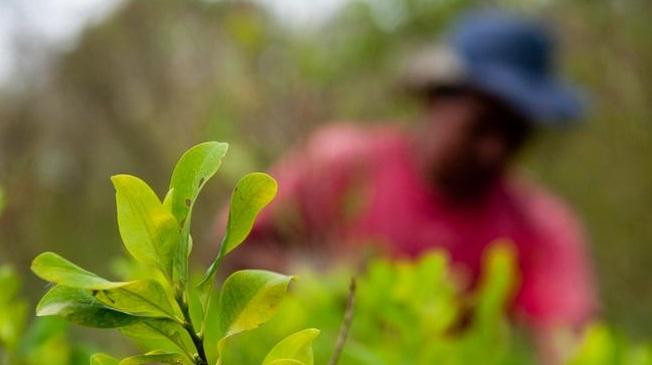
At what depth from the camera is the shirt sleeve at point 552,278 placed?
7.64 ft

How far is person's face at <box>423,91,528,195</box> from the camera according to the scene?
2.35 meters

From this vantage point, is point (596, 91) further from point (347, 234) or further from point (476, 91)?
point (347, 234)

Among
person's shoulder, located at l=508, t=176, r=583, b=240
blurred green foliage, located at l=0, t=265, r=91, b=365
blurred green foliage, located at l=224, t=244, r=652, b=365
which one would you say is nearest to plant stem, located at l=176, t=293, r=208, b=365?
blurred green foliage, located at l=0, t=265, r=91, b=365

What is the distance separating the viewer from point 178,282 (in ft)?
1.06

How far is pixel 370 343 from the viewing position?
79 centimetres

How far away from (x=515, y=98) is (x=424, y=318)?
5.59ft

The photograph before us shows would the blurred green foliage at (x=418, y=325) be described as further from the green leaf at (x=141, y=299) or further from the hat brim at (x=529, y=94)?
the hat brim at (x=529, y=94)

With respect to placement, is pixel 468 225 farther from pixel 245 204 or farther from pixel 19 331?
pixel 245 204

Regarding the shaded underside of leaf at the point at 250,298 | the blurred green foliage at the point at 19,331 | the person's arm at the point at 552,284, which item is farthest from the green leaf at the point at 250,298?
the person's arm at the point at 552,284

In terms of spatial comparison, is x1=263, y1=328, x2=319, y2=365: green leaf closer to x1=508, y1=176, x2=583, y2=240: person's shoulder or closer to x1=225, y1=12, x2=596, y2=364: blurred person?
x1=225, y1=12, x2=596, y2=364: blurred person

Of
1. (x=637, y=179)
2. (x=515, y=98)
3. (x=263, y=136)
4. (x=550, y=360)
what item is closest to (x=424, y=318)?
(x=263, y=136)

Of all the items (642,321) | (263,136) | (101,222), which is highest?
(263,136)

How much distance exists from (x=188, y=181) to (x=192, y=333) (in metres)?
0.05

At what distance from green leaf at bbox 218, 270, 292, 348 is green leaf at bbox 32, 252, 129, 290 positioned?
0.16 feet
